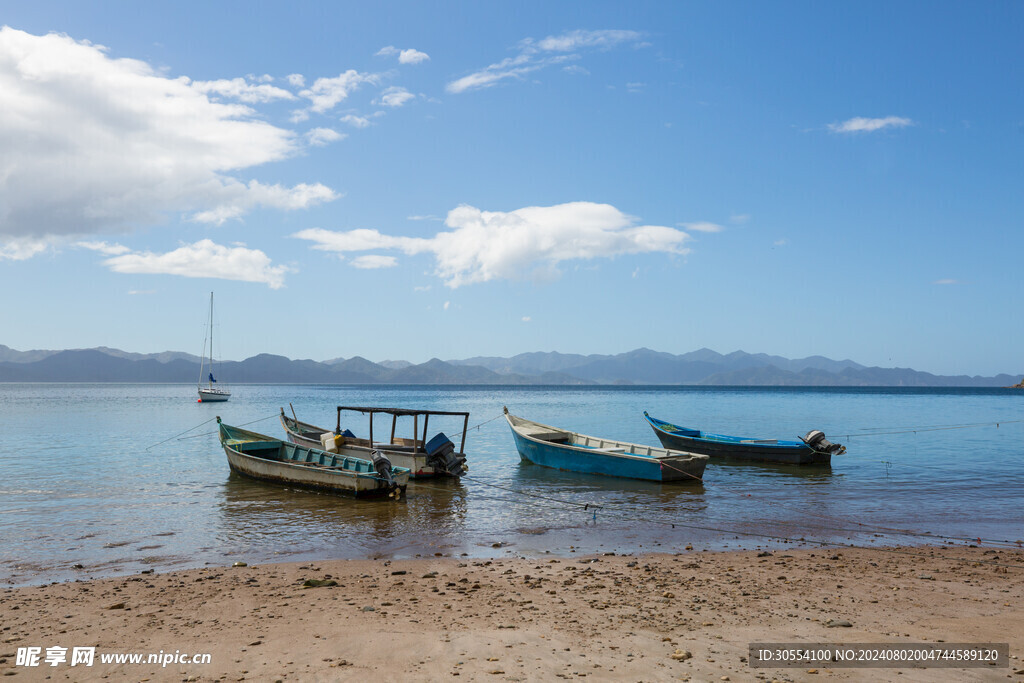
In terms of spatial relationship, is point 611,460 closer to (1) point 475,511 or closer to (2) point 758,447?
(1) point 475,511

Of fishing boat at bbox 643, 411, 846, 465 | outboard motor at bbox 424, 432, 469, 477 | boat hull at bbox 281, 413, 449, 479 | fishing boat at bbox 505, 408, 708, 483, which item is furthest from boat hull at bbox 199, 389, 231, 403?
fishing boat at bbox 643, 411, 846, 465

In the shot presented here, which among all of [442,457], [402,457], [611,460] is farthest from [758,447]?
[402,457]

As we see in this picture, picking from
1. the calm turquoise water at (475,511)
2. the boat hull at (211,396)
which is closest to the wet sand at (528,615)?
the calm turquoise water at (475,511)

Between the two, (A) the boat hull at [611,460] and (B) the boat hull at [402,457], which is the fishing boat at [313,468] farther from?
(A) the boat hull at [611,460]

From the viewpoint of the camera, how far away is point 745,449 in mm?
31156

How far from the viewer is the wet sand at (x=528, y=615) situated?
7.60 meters

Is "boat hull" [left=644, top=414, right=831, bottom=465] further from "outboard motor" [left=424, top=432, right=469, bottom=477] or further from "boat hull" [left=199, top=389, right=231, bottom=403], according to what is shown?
"boat hull" [left=199, top=389, right=231, bottom=403]

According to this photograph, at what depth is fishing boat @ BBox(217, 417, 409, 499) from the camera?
21.2 metres

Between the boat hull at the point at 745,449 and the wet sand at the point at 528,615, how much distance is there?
16.3 meters

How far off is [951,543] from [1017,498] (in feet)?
31.3

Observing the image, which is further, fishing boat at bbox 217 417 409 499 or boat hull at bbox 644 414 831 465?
boat hull at bbox 644 414 831 465

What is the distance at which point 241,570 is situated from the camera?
12836mm

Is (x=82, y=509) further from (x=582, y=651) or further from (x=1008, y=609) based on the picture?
(x=1008, y=609)

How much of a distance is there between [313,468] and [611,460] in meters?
11.7
